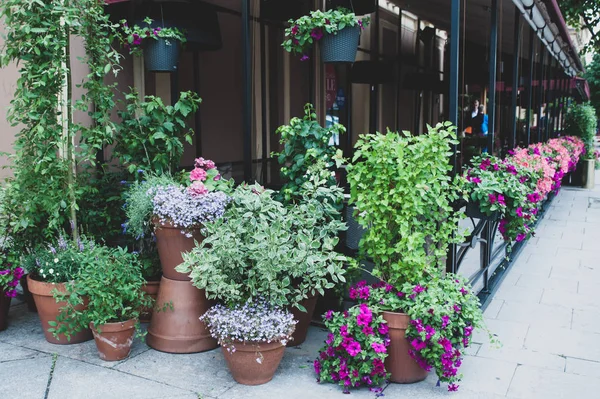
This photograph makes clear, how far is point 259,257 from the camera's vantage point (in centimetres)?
370

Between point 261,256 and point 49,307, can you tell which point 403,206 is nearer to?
point 261,256

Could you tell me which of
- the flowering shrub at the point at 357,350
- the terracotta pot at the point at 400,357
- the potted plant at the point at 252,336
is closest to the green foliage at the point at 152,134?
the potted plant at the point at 252,336

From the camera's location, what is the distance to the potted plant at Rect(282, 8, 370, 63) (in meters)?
4.55

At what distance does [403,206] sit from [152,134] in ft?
7.32

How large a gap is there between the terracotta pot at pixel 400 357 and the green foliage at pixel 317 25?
2273mm

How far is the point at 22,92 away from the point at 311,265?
265 cm

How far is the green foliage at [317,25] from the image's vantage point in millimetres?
4543

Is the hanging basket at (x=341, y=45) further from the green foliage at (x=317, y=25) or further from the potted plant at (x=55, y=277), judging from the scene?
the potted plant at (x=55, y=277)

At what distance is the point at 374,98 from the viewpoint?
9.54 m

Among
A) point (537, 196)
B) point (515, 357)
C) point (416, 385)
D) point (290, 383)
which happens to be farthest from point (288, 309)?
point (537, 196)

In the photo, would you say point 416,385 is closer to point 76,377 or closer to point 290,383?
point 290,383

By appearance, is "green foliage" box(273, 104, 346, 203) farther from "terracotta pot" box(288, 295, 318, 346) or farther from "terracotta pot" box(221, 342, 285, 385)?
"terracotta pot" box(221, 342, 285, 385)

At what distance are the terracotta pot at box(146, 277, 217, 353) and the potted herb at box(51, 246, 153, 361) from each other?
0.58 feet

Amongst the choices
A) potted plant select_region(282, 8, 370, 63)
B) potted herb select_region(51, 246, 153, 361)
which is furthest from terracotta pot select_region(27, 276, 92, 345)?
potted plant select_region(282, 8, 370, 63)
